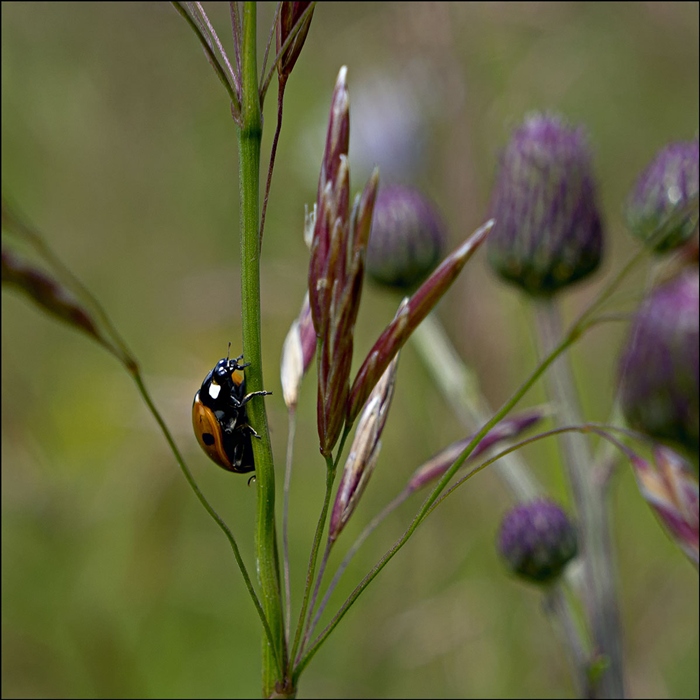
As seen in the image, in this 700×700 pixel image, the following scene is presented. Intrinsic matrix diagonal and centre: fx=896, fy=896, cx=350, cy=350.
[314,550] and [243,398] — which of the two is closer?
[314,550]

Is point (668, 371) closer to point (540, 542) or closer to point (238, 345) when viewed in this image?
point (540, 542)

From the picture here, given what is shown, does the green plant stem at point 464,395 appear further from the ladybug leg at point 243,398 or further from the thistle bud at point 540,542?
the ladybug leg at point 243,398

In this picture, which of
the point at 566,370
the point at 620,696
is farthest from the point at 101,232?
the point at 620,696

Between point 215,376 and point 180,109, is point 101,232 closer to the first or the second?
point 180,109

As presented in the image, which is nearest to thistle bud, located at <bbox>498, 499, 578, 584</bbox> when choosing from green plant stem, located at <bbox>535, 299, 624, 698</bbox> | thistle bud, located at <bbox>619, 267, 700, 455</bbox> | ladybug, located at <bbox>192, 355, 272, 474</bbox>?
green plant stem, located at <bbox>535, 299, 624, 698</bbox>

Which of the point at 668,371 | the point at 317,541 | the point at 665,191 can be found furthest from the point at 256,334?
the point at 665,191

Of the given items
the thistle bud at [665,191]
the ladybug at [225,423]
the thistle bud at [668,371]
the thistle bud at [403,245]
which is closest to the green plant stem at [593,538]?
the thistle bud at [668,371]

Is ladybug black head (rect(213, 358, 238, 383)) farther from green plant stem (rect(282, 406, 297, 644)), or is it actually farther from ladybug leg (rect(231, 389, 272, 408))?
green plant stem (rect(282, 406, 297, 644))
